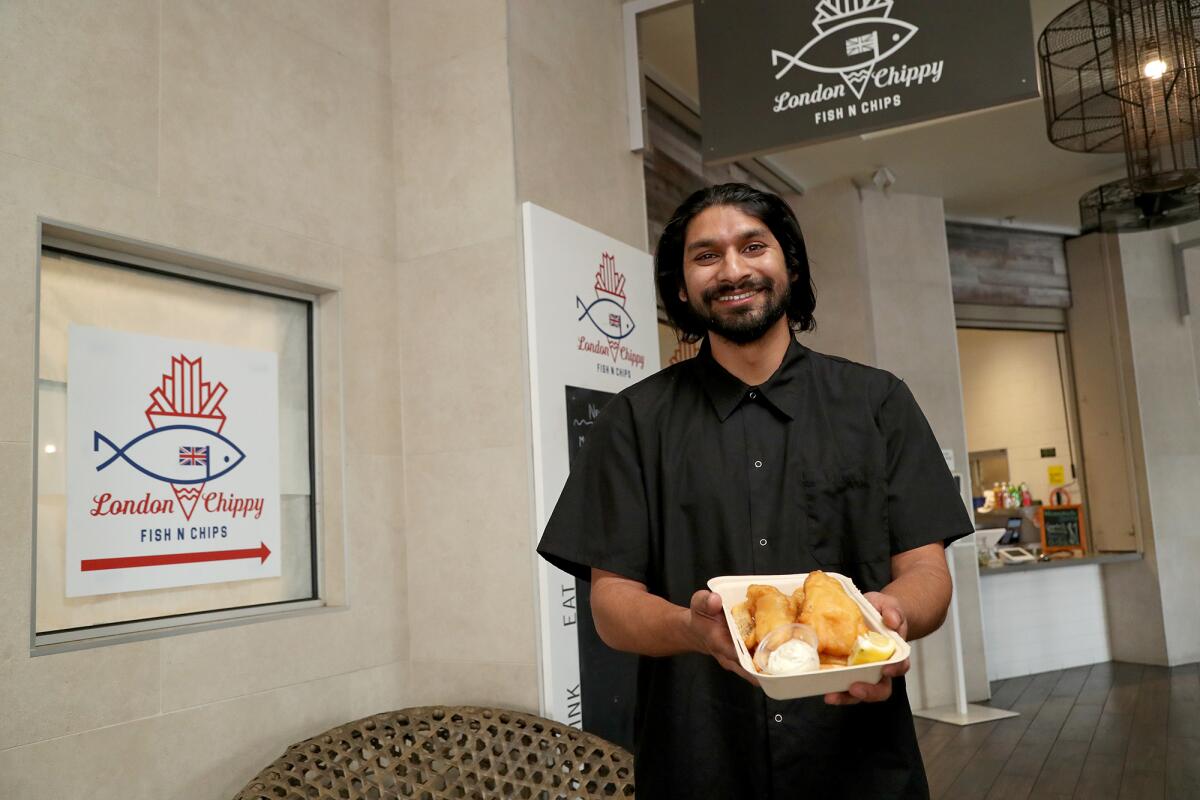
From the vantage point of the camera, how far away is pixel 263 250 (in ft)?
9.05

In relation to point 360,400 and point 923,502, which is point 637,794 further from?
point 360,400

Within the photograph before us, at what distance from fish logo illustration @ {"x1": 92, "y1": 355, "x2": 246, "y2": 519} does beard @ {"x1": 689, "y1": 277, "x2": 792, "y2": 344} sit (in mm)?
1622

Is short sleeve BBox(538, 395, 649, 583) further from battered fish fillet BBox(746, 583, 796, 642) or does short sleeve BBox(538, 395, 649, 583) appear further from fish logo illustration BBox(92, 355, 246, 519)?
fish logo illustration BBox(92, 355, 246, 519)

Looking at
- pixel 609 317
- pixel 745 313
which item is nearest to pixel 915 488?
pixel 745 313

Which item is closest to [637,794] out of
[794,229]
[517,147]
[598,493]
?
[598,493]

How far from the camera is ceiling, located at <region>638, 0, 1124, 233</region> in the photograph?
514 cm

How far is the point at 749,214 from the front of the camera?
151 centimetres

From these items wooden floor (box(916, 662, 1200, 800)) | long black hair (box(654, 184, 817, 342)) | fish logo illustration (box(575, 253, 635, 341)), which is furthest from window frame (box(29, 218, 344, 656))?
wooden floor (box(916, 662, 1200, 800))

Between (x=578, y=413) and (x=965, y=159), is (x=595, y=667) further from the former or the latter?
(x=965, y=159)

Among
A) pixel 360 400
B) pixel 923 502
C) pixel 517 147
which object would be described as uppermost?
pixel 517 147

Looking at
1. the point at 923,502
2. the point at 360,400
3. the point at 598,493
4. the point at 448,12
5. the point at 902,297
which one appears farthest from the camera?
the point at 902,297

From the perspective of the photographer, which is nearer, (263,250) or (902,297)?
(263,250)

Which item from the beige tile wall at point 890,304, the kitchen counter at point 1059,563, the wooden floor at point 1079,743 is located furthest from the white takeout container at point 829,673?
the kitchen counter at point 1059,563

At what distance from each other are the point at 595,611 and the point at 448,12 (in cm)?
251
